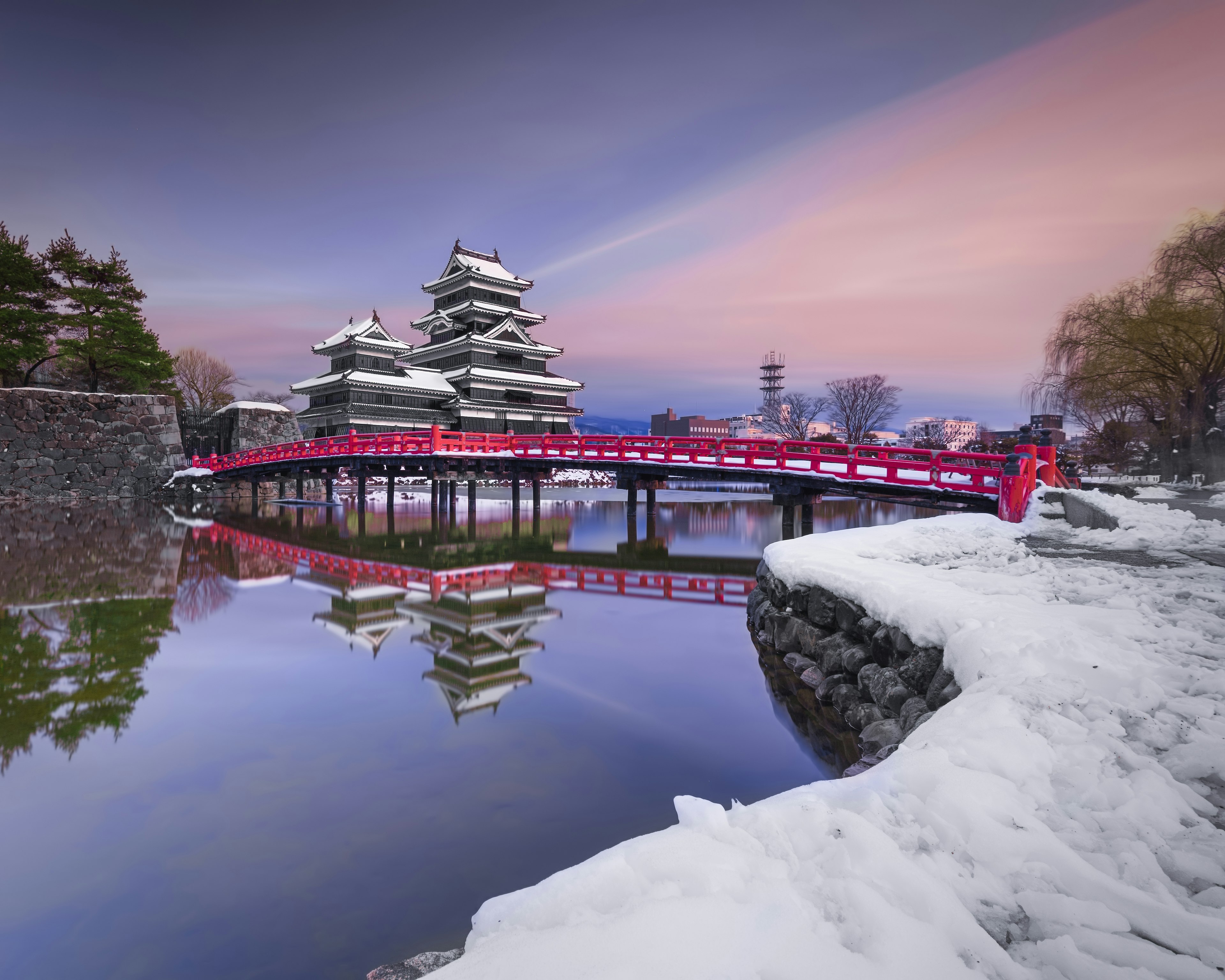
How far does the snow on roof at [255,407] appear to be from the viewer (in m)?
39.7

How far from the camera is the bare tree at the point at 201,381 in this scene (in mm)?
53969

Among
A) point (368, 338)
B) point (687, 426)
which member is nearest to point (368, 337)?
point (368, 338)

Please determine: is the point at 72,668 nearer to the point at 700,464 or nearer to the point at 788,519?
the point at 700,464

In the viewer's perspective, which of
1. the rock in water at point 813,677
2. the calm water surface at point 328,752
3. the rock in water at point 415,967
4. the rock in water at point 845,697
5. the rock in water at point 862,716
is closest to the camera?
the rock in water at point 415,967

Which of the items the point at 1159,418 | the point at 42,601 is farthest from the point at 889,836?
the point at 1159,418

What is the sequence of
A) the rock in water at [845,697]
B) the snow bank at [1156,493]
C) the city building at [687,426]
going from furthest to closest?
the city building at [687,426], the snow bank at [1156,493], the rock in water at [845,697]

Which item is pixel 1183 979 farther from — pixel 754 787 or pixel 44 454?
pixel 44 454

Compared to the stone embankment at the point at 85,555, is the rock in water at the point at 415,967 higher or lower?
higher

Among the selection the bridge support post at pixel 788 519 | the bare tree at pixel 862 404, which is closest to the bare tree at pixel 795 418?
the bare tree at pixel 862 404

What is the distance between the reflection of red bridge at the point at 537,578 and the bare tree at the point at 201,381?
153 feet

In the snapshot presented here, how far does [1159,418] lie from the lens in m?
22.5

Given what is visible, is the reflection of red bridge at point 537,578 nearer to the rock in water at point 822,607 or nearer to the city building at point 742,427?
the rock in water at point 822,607

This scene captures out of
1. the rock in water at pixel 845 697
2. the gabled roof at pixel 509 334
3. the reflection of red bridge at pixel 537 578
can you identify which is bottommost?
the reflection of red bridge at pixel 537 578

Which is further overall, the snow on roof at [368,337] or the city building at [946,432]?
the city building at [946,432]
